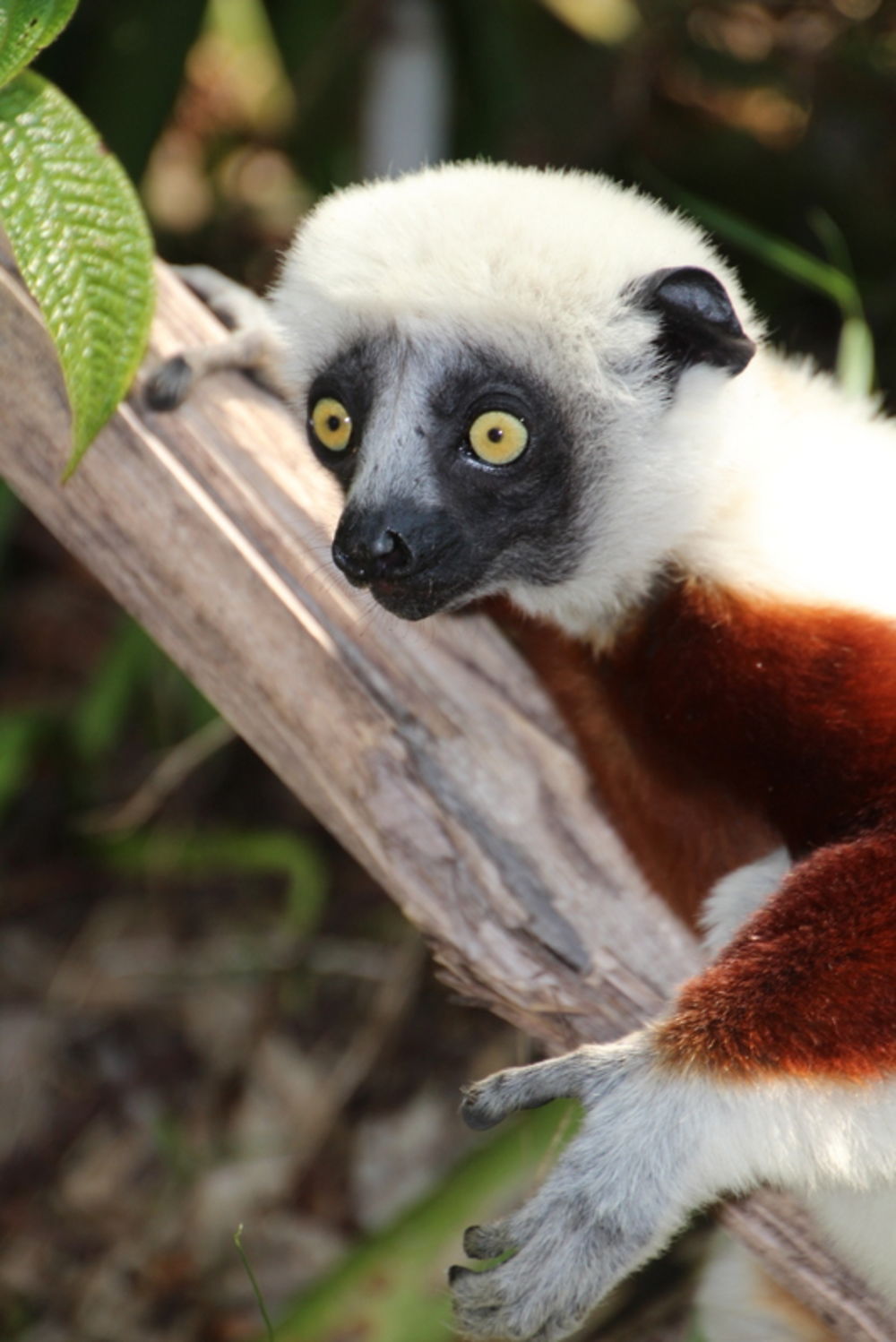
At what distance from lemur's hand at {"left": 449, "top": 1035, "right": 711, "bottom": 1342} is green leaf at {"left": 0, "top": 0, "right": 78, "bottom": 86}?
1.59m

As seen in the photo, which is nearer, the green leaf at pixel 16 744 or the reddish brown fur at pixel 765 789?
the reddish brown fur at pixel 765 789

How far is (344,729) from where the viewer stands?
7.97 ft

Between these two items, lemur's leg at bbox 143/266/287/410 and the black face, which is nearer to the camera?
the black face

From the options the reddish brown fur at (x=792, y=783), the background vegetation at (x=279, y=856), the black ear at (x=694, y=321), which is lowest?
the background vegetation at (x=279, y=856)

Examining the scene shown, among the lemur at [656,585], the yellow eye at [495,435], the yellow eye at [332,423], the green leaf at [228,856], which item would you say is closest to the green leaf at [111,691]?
the green leaf at [228,856]

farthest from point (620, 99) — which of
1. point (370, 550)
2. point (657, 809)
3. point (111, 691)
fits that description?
point (370, 550)

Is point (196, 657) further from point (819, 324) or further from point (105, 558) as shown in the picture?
point (819, 324)

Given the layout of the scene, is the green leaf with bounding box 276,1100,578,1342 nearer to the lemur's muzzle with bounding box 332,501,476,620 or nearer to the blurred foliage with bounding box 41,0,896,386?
the lemur's muzzle with bounding box 332,501,476,620

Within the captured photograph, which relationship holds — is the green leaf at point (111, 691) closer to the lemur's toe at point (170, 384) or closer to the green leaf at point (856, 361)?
the lemur's toe at point (170, 384)

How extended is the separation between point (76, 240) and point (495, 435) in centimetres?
71

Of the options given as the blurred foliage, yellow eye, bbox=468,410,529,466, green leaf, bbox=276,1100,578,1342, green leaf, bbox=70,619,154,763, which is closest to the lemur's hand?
green leaf, bbox=276,1100,578,1342

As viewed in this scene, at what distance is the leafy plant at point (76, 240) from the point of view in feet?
6.35

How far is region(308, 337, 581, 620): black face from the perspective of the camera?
83.6 inches

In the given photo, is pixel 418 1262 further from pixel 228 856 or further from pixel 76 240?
pixel 76 240
